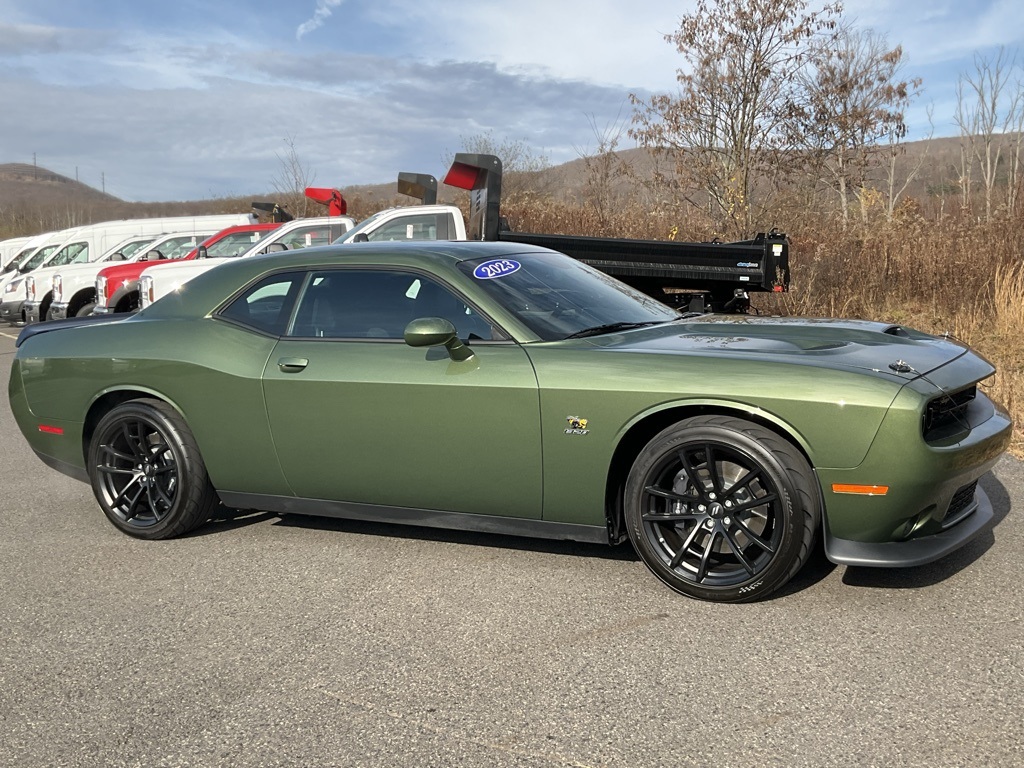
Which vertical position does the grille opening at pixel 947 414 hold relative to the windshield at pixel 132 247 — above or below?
below

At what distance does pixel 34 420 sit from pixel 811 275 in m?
10.5

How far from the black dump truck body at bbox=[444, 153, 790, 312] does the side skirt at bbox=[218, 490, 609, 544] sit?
6.58 meters

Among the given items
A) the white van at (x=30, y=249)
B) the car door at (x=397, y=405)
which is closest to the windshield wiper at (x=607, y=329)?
the car door at (x=397, y=405)

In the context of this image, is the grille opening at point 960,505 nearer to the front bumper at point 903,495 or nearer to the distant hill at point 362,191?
the front bumper at point 903,495

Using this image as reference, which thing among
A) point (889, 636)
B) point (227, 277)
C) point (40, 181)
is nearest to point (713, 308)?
point (227, 277)

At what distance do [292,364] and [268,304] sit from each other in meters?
0.48

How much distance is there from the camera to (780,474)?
3859 mm

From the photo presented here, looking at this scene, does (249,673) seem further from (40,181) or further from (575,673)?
(40,181)

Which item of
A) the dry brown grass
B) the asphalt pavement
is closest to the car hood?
the asphalt pavement

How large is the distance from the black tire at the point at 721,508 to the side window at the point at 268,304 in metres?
2.07

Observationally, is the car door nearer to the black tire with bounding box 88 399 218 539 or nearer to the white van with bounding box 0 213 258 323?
the black tire with bounding box 88 399 218 539

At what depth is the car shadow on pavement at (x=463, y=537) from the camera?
15.9ft

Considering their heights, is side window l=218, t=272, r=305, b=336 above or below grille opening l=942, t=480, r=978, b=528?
above

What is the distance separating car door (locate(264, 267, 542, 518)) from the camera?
443cm
